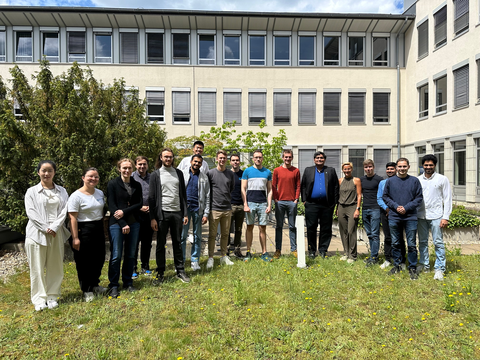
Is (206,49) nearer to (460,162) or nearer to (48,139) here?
(460,162)

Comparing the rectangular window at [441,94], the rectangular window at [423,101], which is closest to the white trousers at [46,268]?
the rectangular window at [441,94]

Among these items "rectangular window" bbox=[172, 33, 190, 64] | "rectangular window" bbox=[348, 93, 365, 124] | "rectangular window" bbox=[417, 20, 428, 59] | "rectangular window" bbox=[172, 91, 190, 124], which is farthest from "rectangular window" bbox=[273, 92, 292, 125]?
"rectangular window" bbox=[417, 20, 428, 59]

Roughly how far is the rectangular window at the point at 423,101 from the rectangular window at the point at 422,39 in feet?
6.51

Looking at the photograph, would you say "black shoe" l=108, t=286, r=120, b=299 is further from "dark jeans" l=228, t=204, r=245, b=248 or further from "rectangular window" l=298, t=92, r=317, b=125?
"rectangular window" l=298, t=92, r=317, b=125

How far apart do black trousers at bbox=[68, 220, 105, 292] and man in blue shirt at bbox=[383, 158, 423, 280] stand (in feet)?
16.4

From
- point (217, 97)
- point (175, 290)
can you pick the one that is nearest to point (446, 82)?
point (217, 97)

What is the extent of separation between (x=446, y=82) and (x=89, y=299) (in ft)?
67.1

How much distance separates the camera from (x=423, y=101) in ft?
68.9

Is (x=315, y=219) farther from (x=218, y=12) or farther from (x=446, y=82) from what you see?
(x=218, y=12)

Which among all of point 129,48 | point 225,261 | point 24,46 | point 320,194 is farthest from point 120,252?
point 24,46

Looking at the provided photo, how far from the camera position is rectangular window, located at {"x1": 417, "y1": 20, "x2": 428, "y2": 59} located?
2031 centimetres

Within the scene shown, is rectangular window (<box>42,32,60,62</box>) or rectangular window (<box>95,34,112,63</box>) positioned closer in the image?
rectangular window (<box>42,32,60,62</box>)

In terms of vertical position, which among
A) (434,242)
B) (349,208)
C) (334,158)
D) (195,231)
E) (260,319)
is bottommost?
(260,319)

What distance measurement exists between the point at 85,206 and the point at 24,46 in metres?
Result: 22.2
